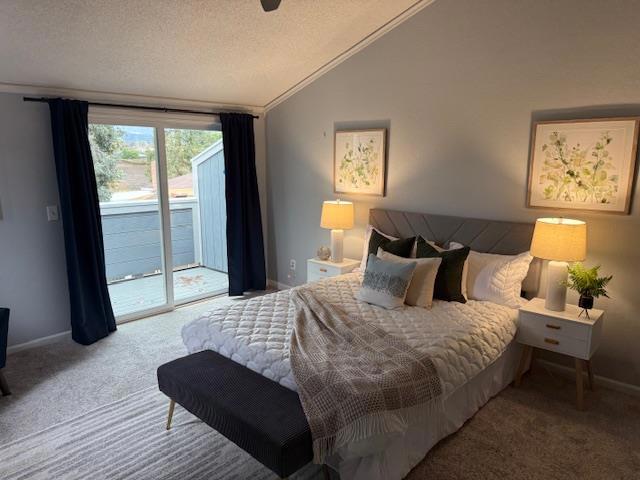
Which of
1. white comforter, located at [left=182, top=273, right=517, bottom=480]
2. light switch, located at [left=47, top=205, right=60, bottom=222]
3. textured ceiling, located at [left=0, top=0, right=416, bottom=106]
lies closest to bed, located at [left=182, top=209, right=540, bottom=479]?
white comforter, located at [left=182, top=273, right=517, bottom=480]

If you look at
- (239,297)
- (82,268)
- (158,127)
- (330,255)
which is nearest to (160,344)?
(82,268)

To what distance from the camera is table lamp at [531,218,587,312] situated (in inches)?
111

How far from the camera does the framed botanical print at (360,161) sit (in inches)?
164

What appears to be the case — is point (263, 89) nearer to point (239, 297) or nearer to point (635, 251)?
point (239, 297)

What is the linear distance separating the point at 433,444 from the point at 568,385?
1359 millimetres

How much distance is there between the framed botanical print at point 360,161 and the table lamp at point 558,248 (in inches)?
63.9

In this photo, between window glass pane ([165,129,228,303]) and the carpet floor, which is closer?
the carpet floor

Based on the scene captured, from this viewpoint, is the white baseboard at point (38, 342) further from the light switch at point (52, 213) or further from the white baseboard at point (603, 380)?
the white baseboard at point (603, 380)

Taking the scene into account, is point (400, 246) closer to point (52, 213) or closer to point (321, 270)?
point (321, 270)

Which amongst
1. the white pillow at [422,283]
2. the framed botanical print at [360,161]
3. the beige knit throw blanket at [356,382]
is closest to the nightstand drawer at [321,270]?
the framed botanical print at [360,161]

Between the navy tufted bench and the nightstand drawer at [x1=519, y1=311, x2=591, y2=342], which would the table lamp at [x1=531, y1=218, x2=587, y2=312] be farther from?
the navy tufted bench

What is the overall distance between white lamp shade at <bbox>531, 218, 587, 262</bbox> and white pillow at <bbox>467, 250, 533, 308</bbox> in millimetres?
311

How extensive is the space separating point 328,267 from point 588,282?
7.30 ft

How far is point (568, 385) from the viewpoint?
3203 mm
